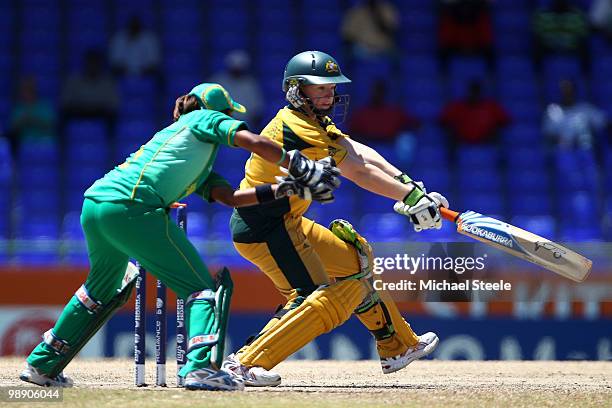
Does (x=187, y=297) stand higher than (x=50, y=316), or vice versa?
(x=187, y=297)

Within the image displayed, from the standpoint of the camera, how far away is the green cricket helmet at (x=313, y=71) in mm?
7410

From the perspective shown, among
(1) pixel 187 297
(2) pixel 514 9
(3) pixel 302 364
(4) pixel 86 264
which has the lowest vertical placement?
(3) pixel 302 364

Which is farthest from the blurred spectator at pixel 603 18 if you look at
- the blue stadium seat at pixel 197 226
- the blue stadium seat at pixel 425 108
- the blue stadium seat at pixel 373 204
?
the blue stadium seat at pixel 197 226

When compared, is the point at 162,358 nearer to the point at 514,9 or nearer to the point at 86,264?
the point at 86,264

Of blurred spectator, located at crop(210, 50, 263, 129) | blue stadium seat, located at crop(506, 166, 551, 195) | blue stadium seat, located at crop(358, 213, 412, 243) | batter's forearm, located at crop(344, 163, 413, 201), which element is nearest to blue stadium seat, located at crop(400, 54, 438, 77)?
blue stadium seat, located at crop(506, 166, 551, 195)

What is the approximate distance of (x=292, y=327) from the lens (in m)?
6.98

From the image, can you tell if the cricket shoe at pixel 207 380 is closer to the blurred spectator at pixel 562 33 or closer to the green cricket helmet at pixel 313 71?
the green cricket helmet at pixel 313 71

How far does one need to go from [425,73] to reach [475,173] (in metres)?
1.61

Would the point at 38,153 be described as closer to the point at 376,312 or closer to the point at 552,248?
the point at 376,312

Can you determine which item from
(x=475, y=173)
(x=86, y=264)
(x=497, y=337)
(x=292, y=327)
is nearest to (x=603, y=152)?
(x=475, y=173)

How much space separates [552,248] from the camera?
7.79 meters

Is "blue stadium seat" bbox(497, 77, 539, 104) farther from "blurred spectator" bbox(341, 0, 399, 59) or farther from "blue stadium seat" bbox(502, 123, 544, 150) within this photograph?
"blurred spectator" bbox(341, 0, 399, 59)

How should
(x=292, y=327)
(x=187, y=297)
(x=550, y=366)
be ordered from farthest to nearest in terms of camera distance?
(x=550, y=366) → (x=292, y=327) → (x=187, y=297)

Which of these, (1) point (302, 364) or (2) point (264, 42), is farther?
(2) point (264, 42)
